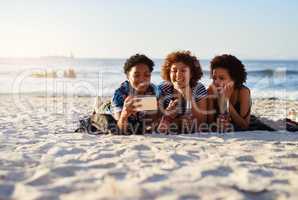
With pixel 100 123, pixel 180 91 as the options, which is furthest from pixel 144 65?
pixel 100 123

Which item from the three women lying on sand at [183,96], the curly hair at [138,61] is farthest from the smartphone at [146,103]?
the curly hair at [138,61]

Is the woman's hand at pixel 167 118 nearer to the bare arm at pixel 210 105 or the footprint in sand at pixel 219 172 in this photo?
the bare arm at pixel 210 105

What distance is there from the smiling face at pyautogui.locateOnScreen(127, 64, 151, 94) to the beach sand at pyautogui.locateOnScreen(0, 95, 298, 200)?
0.58 metres

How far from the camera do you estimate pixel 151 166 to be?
3.28 m

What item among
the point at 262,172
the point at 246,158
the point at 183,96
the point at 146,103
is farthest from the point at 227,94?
the point at 262,172

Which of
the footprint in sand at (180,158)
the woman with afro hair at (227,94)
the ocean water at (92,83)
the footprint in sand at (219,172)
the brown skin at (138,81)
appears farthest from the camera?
the ocean water at (92,83)

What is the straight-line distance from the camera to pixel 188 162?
3443 mm

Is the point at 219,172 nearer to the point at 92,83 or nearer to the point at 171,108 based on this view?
the point at 171,108

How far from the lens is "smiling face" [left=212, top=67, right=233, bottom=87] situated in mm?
4957

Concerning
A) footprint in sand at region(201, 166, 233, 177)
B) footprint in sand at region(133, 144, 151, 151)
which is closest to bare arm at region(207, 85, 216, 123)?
footprint in sand at region(133, 144, 151, 151)

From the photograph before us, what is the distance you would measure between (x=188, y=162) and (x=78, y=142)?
4.90 ft

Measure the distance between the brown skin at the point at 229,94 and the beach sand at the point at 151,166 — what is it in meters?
0.27

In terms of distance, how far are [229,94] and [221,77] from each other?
→ 9.0 inches

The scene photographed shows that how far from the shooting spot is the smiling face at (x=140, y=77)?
4.85 m
